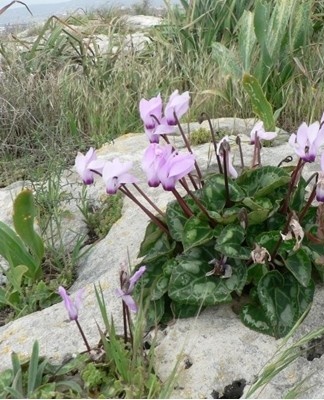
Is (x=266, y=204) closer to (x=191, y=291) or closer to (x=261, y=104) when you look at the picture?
(x=191, y=291)

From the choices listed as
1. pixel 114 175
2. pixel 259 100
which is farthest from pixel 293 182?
pixel 259 100

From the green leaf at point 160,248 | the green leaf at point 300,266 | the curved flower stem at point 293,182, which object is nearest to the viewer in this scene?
the green leaf at point 300,266

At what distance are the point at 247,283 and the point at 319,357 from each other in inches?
12.9

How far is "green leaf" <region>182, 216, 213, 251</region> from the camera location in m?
2.14

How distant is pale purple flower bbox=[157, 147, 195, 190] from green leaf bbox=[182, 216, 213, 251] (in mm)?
253

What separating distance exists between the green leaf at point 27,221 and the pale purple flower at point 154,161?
31.5 inches

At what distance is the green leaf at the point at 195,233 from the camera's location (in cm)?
214

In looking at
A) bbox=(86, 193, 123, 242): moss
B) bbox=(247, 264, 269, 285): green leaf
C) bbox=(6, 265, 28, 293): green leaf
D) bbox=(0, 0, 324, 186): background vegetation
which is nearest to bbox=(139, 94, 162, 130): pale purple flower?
bbox=(247, 264, 269, 285): green leaf

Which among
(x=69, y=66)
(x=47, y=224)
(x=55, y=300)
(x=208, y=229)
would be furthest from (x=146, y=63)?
(x=208, y=229)

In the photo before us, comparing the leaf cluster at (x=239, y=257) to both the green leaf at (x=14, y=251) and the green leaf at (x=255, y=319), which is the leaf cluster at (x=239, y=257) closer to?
the green leaf at (x=255, y=319)

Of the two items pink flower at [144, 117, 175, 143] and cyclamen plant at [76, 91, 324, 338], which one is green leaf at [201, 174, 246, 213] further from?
pink flower at [144, 117, 175, 143]

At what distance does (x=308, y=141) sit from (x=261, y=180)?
381mm

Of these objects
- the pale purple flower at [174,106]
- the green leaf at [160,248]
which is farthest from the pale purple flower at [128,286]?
the pale purple flower at [174,106]

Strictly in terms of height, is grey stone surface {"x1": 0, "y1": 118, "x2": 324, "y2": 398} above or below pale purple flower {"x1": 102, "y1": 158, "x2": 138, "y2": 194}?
below
